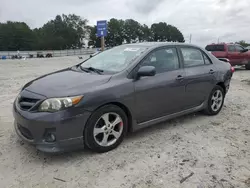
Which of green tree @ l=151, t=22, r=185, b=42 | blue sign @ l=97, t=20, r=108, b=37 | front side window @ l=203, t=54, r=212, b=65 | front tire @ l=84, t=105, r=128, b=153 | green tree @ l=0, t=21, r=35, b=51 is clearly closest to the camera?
front tire @ l=84, t=105, r=128, b=153

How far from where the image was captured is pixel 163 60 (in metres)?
4.42

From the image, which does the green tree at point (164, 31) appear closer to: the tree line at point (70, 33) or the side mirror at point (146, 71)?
the tree line at point (70, 33)

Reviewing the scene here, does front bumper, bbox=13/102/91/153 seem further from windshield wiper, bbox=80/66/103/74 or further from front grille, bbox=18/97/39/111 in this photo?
windshield wiper, bbox=80/66/103/74

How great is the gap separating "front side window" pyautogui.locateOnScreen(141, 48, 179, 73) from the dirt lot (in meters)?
1.09

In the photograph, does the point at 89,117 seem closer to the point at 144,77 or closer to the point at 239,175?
the point at 144,77

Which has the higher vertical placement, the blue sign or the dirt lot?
the blue sign

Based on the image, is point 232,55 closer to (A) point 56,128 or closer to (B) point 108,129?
(B) point 108,129

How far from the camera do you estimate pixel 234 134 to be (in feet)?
14.4

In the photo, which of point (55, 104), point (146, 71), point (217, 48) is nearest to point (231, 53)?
point (217, 48)

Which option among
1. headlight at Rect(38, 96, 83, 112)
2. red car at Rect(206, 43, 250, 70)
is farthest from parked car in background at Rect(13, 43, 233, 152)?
red car at Rect(206, 43, 250, 70)

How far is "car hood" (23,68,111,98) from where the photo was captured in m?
3.34

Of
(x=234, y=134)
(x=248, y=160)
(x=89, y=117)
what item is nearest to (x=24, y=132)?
(x=89, y=117)

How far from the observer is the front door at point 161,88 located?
3963 mm

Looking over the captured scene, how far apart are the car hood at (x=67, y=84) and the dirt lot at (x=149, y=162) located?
0.89 metres
